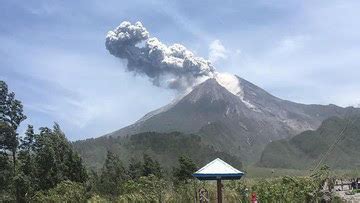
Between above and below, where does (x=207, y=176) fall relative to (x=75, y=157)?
below

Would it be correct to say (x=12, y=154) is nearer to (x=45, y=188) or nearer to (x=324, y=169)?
(x=45, y=188)

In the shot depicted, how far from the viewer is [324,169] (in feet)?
116

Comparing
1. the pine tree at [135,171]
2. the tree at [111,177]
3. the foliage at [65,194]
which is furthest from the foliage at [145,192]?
the pine tree at [135,171]

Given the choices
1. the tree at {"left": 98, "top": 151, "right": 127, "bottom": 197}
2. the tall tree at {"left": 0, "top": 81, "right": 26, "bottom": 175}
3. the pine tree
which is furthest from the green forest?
the pine tree

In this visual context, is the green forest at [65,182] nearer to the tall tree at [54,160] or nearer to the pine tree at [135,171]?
the tall tree at [54,160]

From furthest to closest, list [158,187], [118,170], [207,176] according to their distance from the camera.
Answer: [118,170] < [158,187] < [207,176]

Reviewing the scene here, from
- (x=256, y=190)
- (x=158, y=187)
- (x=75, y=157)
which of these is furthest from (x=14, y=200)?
(x=256, y=190)

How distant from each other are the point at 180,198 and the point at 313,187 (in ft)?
24.3

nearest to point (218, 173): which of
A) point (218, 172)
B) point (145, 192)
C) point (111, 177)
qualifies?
point (218, 172)

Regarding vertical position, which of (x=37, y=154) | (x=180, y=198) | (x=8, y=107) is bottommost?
(x=180, y=198)

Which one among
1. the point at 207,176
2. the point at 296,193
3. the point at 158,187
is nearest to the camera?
the point at 207,176

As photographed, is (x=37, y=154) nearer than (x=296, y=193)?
No

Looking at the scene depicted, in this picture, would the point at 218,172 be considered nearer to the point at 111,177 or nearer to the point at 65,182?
the point at 65,182

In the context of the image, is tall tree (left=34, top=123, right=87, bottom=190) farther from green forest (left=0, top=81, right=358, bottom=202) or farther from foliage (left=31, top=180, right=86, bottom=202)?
foliage (left=31, top=180, right=86, bottom=202)
